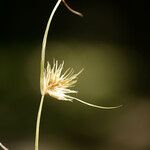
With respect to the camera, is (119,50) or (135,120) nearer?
(135,120)

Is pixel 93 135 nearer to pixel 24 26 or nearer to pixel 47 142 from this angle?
pixel 47 142

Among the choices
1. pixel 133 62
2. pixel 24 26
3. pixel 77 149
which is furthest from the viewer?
pixel 24 26

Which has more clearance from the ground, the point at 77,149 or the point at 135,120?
the point at 135,120

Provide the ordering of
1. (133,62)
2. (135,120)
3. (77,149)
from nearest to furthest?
(77,149), (135,120), (133,62)

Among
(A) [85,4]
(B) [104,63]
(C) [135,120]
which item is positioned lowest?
(C) [135,120]

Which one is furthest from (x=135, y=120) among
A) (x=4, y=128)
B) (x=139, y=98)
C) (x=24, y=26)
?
(x=24, y=26)

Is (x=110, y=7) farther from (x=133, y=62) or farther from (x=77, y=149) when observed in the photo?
(x=77, y=149)
